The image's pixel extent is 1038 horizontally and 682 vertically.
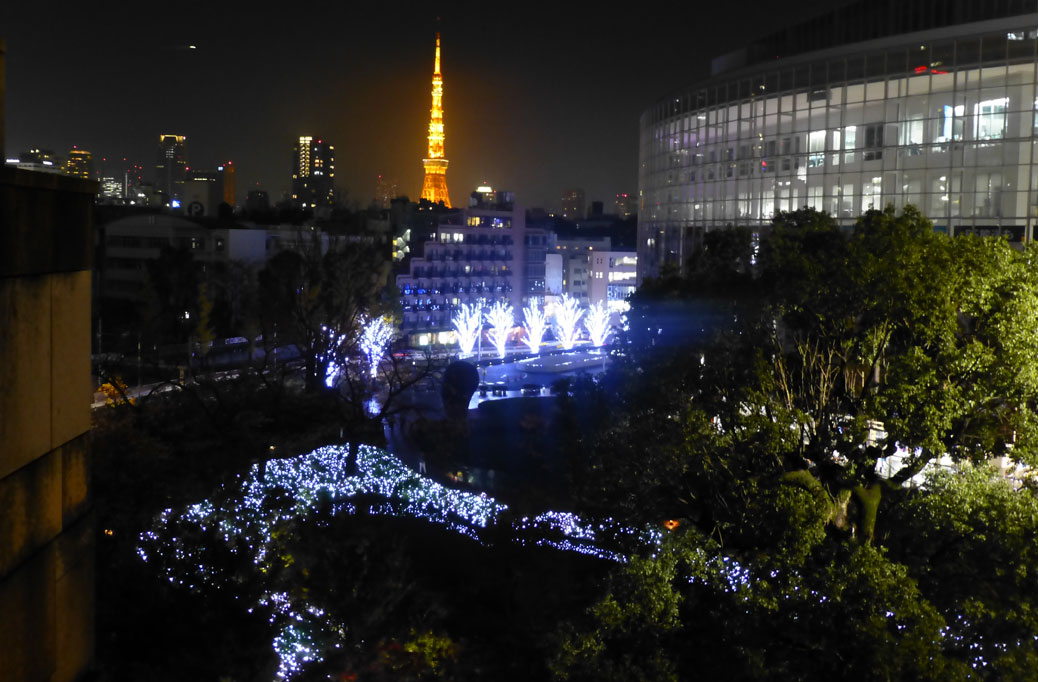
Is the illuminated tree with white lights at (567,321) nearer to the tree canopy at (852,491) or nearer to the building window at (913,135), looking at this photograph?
the building window at (913,135)

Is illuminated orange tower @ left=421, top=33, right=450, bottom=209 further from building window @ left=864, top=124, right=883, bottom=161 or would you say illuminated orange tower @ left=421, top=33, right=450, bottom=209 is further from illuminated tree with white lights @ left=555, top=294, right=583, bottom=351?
building window @ left=864, top=124, right=883, bottom=161

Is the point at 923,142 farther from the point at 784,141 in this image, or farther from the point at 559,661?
the point at 559,661

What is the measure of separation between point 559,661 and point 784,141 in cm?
2558

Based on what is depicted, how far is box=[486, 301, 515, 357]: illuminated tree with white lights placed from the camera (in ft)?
162

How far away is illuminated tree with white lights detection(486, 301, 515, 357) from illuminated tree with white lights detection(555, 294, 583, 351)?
312cm

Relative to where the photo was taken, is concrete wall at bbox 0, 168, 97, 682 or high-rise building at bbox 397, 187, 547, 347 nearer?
concrete wall at bbox 0, 168, 97, 682

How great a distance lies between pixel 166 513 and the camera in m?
9.88

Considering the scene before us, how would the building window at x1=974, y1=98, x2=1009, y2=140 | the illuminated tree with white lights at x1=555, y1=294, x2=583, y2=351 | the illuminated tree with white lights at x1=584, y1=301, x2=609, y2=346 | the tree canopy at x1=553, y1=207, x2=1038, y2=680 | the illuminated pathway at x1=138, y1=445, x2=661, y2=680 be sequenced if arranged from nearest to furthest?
the tree canopy at x1=553, y1=207, x2=1038, y2=680 → the illuminated pathway at x1=138, y1=445, x2=661, y2=680 → the building window at x1=974, y1=98, x2=1009, y2=140 → the illuminated tree with white lights at x1=555, y1=294, x2=583, y2=351 → the illuminated tree with white lights at x1=584, y1=301, x2=609, y2=346

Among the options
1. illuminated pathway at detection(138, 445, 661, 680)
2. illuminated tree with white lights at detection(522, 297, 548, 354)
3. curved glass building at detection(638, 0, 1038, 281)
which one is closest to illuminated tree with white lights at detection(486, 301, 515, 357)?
illuminated tree with white lights at detection(522, 297, 548, 354)

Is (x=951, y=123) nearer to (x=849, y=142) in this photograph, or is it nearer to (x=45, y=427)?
(x=849, y=142)

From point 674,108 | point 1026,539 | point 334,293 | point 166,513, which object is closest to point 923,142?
point 674,108

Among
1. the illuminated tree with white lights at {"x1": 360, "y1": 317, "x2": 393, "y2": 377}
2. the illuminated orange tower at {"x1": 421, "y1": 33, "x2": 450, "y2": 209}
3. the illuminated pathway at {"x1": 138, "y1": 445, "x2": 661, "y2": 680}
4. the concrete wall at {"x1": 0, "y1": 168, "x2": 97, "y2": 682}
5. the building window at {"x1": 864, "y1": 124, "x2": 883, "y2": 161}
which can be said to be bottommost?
the illuminated pathway at {"x1": 138, "y1": 445, "x2": 661, "y2": 680}

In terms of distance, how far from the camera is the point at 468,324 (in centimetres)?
4834

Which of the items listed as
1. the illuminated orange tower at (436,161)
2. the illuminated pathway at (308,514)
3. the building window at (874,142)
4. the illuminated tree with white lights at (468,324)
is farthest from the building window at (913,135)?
the illuminated orange tower at (436,161)
